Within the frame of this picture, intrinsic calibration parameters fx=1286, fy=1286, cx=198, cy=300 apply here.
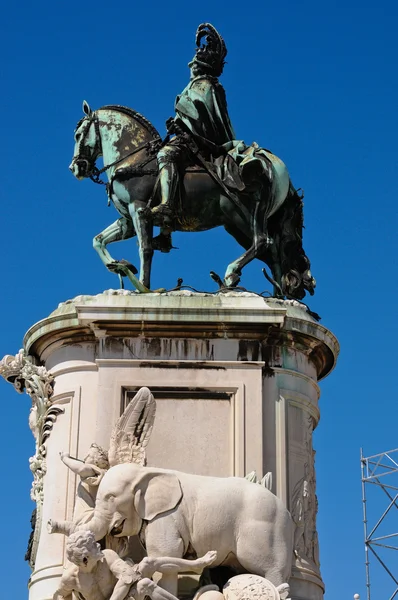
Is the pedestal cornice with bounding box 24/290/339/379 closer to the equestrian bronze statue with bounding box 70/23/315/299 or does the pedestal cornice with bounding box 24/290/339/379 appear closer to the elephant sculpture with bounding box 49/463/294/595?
the equestrian bronze statue with bounding box 70/23/315/299

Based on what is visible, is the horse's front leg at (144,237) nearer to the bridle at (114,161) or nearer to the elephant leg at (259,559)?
the bridle at (114,161)

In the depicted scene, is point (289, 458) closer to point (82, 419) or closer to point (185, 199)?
point (82, 419)

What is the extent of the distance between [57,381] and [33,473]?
3.85 feet

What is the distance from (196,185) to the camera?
17.1 metres

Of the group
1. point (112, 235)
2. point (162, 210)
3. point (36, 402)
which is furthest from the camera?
point (112, 235)

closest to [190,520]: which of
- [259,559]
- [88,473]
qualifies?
[259,559]

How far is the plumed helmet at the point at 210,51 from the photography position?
18.0 m

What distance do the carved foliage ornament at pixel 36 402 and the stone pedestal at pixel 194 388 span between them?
0.47 ft

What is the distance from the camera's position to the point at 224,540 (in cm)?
1406

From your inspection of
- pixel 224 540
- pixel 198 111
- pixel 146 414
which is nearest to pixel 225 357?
pixel 146 414

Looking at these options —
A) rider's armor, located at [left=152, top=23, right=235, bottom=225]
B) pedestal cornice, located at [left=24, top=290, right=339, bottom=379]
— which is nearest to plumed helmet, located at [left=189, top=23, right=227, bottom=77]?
rider's armor, located at [left=152, top=23, right=235, bottom=225]

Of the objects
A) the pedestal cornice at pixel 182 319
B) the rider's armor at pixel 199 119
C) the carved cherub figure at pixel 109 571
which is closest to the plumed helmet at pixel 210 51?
the rider's armor at pixel 199 119

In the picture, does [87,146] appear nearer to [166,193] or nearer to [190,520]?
[166,193]

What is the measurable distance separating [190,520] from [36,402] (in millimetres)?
3071
